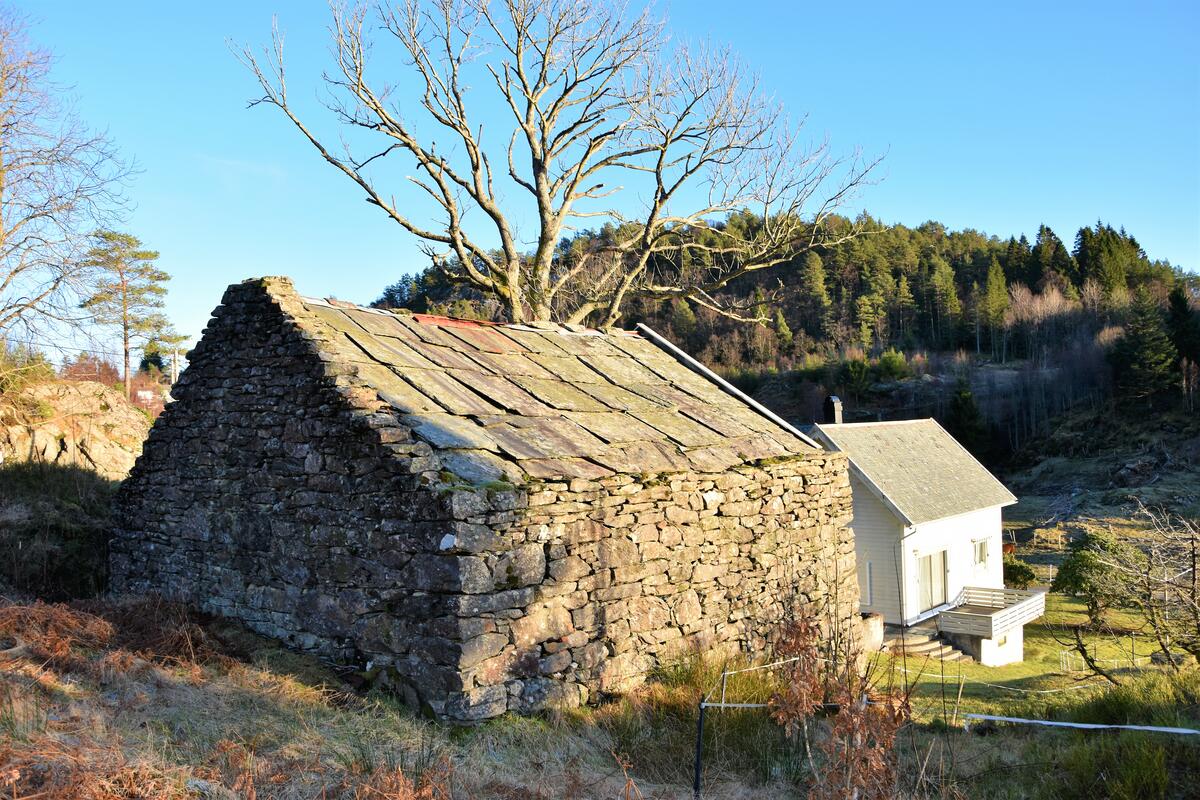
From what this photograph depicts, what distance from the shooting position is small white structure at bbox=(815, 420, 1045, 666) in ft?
64.2

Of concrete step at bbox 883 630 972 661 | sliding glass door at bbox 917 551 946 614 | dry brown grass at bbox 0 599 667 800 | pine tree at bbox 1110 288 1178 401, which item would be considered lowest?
concrete step at bbox 883 630 972 661

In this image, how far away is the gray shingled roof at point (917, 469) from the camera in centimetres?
2020

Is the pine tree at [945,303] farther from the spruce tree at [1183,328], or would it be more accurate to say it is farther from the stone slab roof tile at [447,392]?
the stone slab roof tile at [447,392]

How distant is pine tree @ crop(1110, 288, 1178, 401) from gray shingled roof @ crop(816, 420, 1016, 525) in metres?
30.3

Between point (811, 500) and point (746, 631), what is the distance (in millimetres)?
2133

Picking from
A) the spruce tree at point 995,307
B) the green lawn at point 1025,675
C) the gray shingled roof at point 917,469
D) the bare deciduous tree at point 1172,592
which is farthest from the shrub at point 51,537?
the spruce tree at point 995,307

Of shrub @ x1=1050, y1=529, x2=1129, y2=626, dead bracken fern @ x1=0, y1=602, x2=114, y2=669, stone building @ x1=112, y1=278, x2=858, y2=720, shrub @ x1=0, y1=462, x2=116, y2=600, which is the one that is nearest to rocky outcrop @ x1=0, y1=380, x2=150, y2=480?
shrub @ x1=0, y1=462, x2=116, y2=600

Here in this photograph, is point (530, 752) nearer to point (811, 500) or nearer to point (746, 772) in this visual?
point (746, 772)

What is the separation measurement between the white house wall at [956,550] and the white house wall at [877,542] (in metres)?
0.16

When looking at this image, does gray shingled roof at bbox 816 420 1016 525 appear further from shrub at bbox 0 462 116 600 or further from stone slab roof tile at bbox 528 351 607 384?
shrub at bbox 0 462 116 600

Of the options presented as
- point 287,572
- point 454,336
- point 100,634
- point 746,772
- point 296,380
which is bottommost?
point 746,772

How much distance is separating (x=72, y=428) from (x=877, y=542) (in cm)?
1732

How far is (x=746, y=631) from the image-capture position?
8.85m

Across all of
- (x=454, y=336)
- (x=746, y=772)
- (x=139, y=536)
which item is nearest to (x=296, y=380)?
(x=454, y=336)
